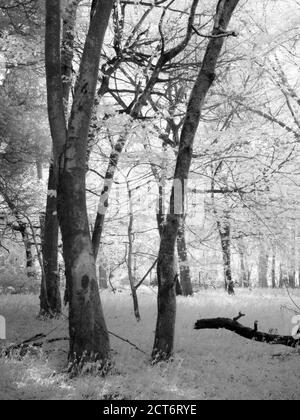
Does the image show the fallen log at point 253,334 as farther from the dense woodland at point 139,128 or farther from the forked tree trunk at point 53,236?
the forked tree trunk at point 53,236

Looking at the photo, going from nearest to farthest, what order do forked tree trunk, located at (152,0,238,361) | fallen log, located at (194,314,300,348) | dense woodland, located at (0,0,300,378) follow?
1. dense woodland, located at (0,0,300,378)
2. forked tree trunk, located at (152,0,238,361)
3. fallen log, located at (194,314,300,348)

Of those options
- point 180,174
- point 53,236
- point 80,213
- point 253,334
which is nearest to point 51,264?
point 53,236

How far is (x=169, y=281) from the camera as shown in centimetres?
656

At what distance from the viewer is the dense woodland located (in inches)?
239

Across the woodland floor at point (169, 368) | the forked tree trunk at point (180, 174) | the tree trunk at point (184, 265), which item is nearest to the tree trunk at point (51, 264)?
the woodland floor at point (169, 368)

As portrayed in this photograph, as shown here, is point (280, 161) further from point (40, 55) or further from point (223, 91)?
point (40, 55)

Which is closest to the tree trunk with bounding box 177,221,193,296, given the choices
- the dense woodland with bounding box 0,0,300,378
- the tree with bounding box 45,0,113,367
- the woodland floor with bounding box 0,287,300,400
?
the dense woodland with bounding box 0,0,300,378

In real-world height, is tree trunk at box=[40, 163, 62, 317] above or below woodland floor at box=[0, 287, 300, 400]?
above

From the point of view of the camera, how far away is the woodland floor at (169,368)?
498 cm

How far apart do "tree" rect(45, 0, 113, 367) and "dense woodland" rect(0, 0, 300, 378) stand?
2 cm

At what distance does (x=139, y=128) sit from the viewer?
28.1 feet

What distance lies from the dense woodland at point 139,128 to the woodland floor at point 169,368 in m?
0.51

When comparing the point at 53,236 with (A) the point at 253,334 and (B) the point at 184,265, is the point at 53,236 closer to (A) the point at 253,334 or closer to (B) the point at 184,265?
(A) the point at 253,334

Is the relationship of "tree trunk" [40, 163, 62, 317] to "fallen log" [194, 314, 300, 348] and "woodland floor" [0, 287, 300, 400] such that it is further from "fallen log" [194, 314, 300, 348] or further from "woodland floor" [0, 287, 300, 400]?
"fallen log" [194, 314, 300, 348]
